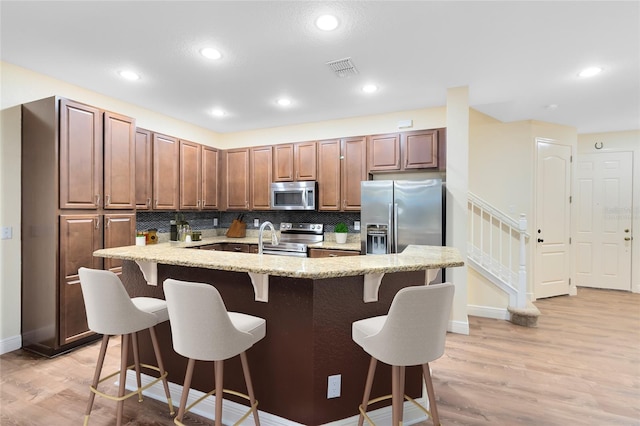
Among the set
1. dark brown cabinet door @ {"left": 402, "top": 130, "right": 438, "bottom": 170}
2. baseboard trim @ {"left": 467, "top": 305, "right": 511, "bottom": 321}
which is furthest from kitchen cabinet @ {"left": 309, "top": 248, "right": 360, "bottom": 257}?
baseboard trim @ {"left": 467, "top": 305, "right": 511, "bottom": 321}

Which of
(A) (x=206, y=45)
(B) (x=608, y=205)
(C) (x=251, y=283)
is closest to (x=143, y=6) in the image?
(A) (x=206, y=45)

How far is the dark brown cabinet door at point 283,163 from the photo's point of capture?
4801 mm

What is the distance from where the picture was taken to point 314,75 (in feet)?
10.6

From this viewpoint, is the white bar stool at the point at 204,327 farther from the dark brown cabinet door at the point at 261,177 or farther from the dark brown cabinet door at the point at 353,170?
the dark brown cabinet door at the point at 261,177

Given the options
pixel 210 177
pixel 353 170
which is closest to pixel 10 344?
pixel 210 177

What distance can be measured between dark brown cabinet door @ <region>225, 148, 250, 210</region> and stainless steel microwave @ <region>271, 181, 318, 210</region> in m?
0.55

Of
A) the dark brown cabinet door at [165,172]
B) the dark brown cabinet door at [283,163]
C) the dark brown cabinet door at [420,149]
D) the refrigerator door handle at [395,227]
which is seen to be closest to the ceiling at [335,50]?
the dark brown cabinet door at [420,149]

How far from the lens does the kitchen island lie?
179 cm

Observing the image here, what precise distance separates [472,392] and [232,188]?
414 cm

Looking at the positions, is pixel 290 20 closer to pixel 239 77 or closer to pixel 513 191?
pixel 239 77

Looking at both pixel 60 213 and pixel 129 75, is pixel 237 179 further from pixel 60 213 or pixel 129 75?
pixel 60 213

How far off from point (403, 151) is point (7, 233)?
421 centimetres

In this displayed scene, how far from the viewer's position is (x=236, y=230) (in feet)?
17.2

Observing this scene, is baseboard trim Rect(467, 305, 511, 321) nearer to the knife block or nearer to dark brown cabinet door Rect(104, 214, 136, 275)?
the knife block
